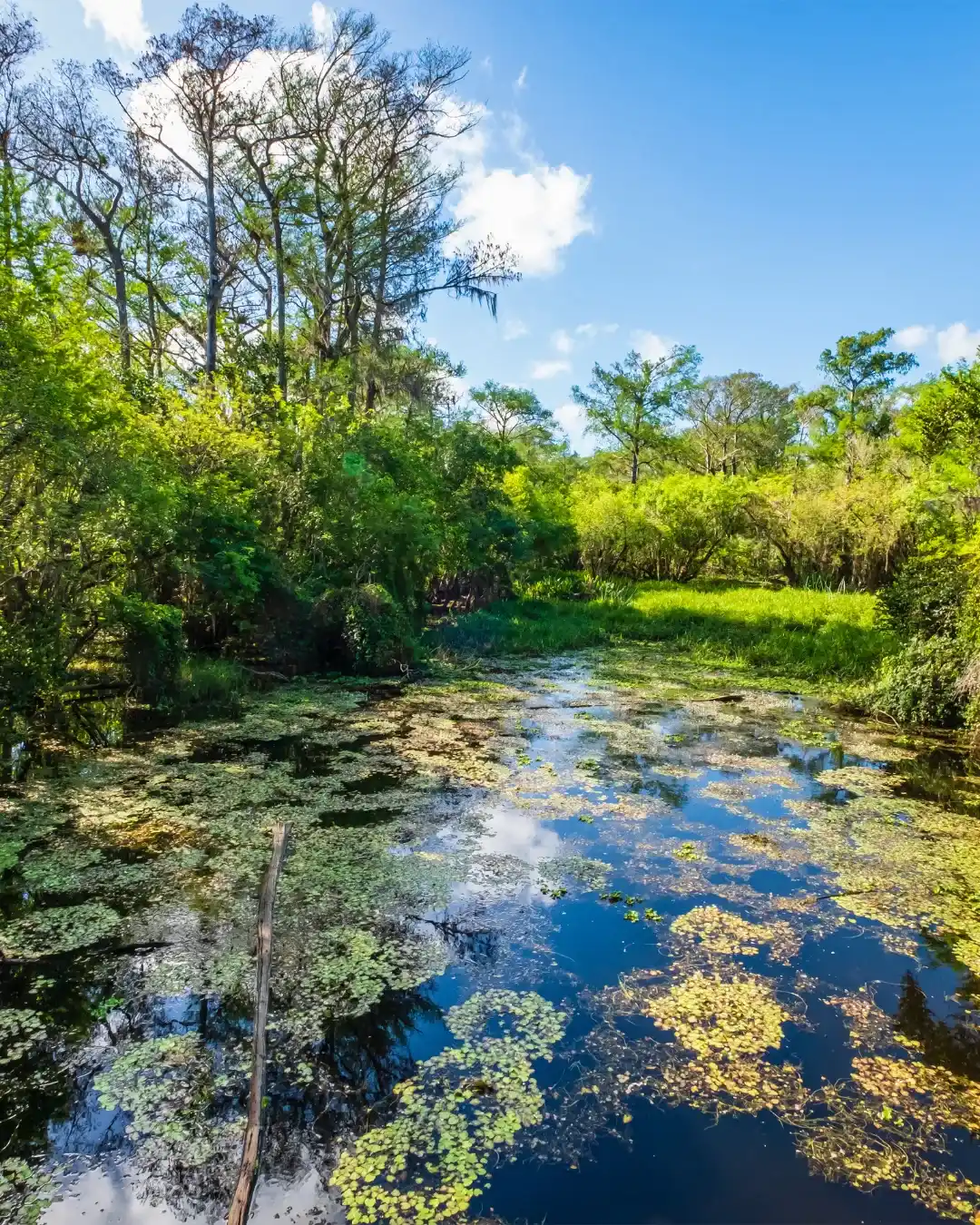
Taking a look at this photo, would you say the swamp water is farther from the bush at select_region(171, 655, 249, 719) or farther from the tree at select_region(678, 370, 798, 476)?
the tree at select_region(678, 370, 798, 476)

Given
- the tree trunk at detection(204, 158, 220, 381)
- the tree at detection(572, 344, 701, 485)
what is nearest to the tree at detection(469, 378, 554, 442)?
the tree at detection(572, 344, 701, 485)

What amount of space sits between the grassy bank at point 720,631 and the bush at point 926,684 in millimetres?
1641

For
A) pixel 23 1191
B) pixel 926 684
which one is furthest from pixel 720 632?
pixel 23 1191

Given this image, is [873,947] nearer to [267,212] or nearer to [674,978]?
[674,978]

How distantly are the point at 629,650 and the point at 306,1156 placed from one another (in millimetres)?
13468

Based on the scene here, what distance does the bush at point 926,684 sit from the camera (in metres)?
9.16

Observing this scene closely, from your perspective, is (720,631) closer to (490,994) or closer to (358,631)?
(358,631)

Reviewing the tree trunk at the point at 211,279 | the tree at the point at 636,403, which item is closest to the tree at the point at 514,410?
the tree at the point at 636,403

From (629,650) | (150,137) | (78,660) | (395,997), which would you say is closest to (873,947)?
(395,997)

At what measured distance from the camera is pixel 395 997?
12.8 ft

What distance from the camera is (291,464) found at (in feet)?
42.0

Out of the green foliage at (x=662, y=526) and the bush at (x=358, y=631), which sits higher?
the green foliage at (x=662, y=526)

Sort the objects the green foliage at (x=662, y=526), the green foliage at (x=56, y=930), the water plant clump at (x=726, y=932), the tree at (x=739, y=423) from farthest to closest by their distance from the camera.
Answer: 1. the tree at (x=739, y=423)
2. the green foliage at (x=662, y=526)
3. the water plant clump at (x=726, y=932)
4. the green foliage at (x=56, y=930)

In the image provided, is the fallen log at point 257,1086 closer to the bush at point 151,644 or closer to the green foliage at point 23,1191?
the green foliage at point 23,1191
